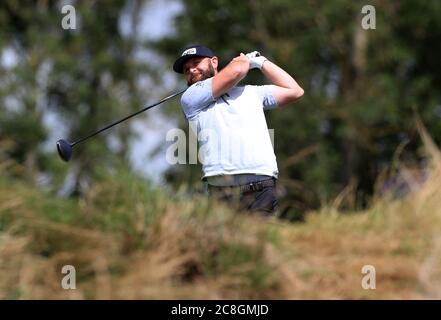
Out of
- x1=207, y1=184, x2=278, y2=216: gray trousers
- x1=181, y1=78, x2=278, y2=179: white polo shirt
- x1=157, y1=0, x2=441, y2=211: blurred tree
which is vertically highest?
x1=157, y1=0, x2=441, y2=211: blurred tree

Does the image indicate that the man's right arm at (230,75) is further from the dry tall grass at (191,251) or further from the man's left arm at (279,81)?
the dry tall grass at (191,251)

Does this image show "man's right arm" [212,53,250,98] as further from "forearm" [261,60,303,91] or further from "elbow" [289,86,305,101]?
"elbow" [289,86,305,101]

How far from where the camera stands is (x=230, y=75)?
4.12 meters

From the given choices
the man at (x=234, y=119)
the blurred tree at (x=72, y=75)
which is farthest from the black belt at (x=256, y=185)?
the blurred tree at (x=72, y=75)

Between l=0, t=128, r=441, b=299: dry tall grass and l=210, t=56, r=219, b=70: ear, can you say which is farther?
l=0, t=128, r=441, b=299: dry tall grass

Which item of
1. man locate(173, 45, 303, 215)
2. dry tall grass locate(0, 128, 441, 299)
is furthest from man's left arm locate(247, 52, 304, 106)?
dry tall grass locate(0, 128, 441, 299)

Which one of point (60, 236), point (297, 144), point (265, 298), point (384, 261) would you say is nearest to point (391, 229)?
point (384, 261)

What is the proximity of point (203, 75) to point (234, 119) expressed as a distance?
0.29 m

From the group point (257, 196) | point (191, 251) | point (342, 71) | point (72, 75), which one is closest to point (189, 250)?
point (191, 251)

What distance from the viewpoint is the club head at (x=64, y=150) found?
4316 mm

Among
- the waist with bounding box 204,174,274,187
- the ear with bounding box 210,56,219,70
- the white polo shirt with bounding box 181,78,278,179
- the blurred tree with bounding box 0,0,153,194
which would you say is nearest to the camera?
the white polo shirt with bounding box 181,78,278,179

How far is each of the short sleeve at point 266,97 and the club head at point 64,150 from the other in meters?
0.73

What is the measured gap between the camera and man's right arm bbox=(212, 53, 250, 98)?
13.5 feet

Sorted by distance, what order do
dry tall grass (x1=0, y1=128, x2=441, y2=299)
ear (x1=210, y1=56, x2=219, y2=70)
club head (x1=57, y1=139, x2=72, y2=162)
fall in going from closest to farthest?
ear (x1=210, y1=56, x2=219, y2=70), club head (x1=57, y1=139, x2=72, y2=162), dry tall grass (x1=0, y1=128, x2=441, y2=299)
